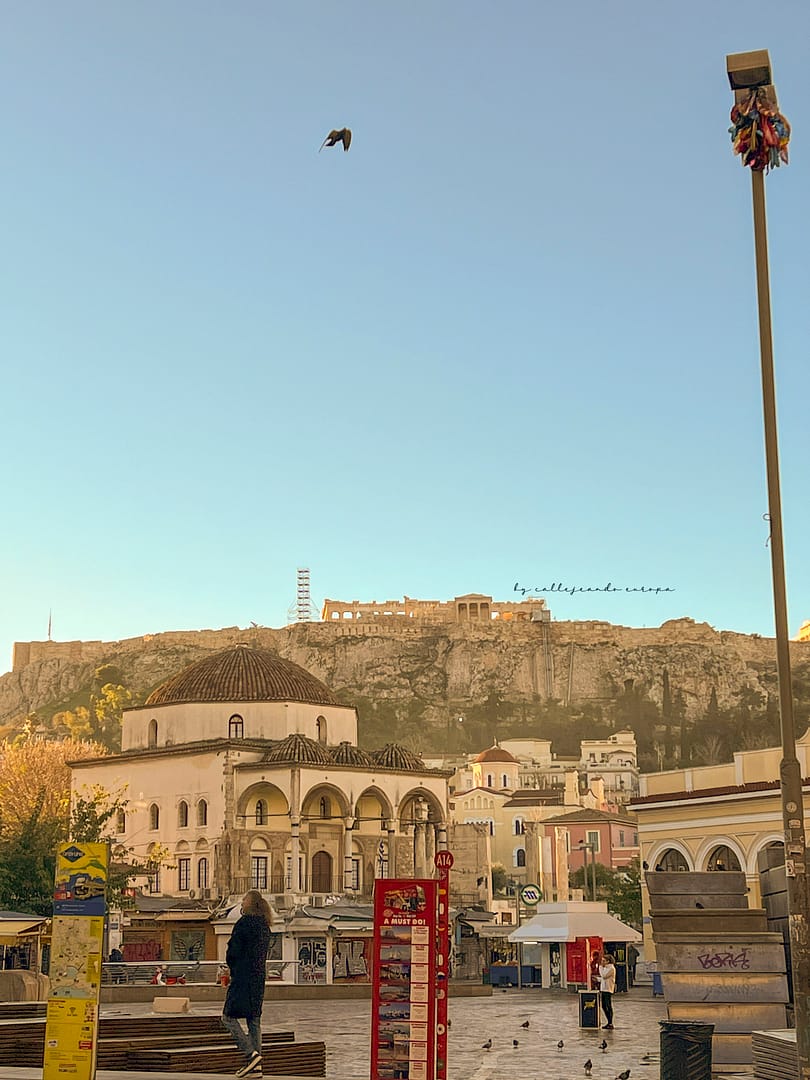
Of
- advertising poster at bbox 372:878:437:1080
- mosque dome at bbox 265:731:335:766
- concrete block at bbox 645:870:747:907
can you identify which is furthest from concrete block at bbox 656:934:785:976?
mosque dome at bbox 265:731:335:766

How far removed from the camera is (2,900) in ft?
145

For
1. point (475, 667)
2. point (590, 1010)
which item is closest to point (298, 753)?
point (590, 1010)

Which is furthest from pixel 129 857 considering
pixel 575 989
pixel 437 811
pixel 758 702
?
pixel 758 702

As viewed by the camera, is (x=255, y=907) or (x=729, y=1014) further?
(x=729, y=1014)

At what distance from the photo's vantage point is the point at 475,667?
533ft

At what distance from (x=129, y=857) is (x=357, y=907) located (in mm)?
14991

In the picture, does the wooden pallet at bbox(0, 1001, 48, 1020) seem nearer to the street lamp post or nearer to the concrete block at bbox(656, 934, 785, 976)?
the concrete block at bbox(656, 934, 785, 976)

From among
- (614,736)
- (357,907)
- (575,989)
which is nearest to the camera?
(575,989)

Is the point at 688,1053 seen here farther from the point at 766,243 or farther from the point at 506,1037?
the point at 506,1037

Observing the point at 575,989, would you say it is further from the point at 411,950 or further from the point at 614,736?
the point at 614,736

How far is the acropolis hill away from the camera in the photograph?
16062cm

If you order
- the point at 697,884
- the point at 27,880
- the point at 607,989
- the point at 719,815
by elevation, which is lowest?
→ the point at 607,989

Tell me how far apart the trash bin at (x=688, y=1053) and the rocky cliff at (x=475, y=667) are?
5613 inches

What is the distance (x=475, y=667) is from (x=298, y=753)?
349 feet
